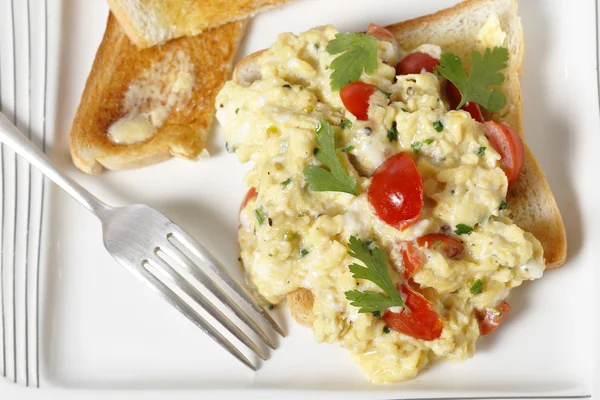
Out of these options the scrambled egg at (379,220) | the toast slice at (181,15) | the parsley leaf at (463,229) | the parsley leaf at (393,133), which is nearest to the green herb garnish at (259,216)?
the scrambled egg at (379,220)

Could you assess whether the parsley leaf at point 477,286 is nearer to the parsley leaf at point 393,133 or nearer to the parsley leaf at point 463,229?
the parsley leaf at point 463,229

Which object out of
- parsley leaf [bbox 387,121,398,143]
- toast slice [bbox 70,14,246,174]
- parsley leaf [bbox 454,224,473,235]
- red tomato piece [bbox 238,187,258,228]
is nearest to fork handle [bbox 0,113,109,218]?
toast slice [bbox 70,14,246,174]

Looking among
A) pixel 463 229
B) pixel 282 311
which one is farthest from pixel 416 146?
pixel 282 311

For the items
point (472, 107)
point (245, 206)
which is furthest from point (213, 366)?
point (472, 107)

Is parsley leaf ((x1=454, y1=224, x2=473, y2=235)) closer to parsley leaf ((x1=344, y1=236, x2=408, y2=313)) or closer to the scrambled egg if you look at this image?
the scrambled egg

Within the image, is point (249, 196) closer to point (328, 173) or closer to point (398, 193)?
point (328, 173)

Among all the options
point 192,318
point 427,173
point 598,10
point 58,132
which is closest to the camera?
point 427,173

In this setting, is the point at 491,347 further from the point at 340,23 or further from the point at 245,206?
the point at 340,23
